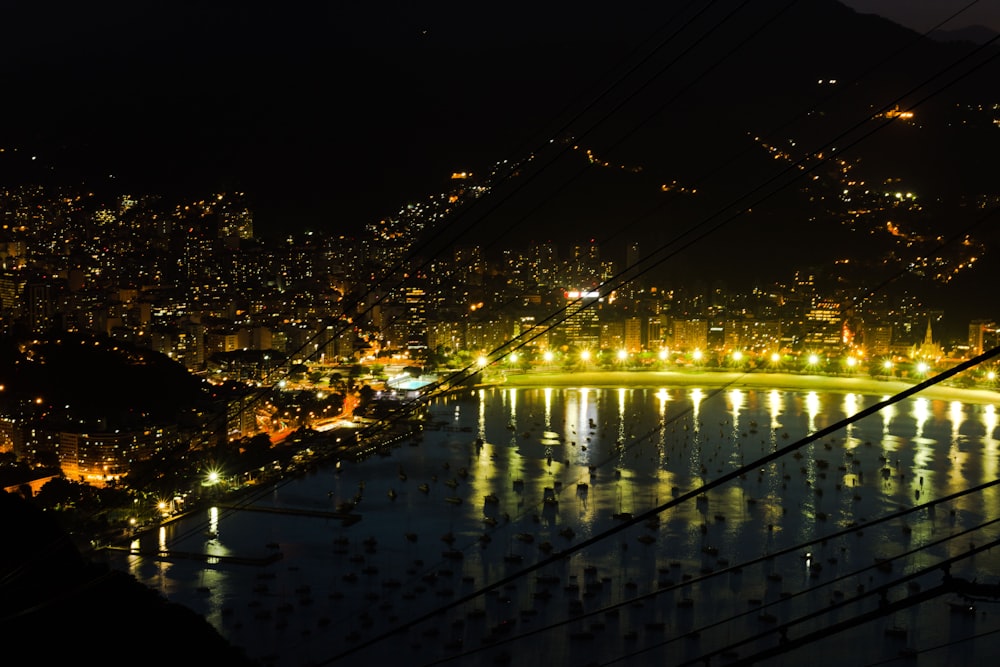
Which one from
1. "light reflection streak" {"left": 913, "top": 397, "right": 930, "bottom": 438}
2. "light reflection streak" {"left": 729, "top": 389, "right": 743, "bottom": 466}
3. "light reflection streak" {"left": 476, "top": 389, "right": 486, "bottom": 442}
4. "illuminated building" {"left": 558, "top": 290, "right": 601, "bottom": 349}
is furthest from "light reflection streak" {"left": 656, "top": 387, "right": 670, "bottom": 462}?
"illuminated building" {"left": 558, "top": 290, "right": 601, "bottom": 349}

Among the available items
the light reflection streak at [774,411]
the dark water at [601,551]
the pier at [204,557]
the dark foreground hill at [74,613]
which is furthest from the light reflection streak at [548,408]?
the dark foreground hill at [74,613]

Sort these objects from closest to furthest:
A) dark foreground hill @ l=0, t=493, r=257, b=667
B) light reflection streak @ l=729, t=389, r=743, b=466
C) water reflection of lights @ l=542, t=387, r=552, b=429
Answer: dark foreground hill @ l=0, t=493, r=257, b=667
light reflection streak @ l=729, t=389, r=743, b=466
water reflection of lights @ l=542, t=387, r=552, b=429

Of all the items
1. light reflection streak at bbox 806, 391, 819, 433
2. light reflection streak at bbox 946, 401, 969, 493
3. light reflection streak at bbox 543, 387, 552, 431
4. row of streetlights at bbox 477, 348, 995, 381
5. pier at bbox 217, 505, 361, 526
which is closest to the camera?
pier at bbox 217, 505, 361, 526

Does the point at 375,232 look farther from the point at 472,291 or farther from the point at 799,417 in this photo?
the point at 799,417

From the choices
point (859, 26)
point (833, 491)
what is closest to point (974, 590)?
point (833, 491)

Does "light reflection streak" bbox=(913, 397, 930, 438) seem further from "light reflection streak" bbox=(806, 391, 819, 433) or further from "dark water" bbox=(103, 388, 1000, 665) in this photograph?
"light reflection streak" bbox=(806, 391, 819, 433)

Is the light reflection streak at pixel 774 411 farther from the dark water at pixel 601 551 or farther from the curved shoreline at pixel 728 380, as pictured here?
the curved shoreline at pixel 728 380

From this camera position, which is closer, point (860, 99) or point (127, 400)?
point (127, 400)
